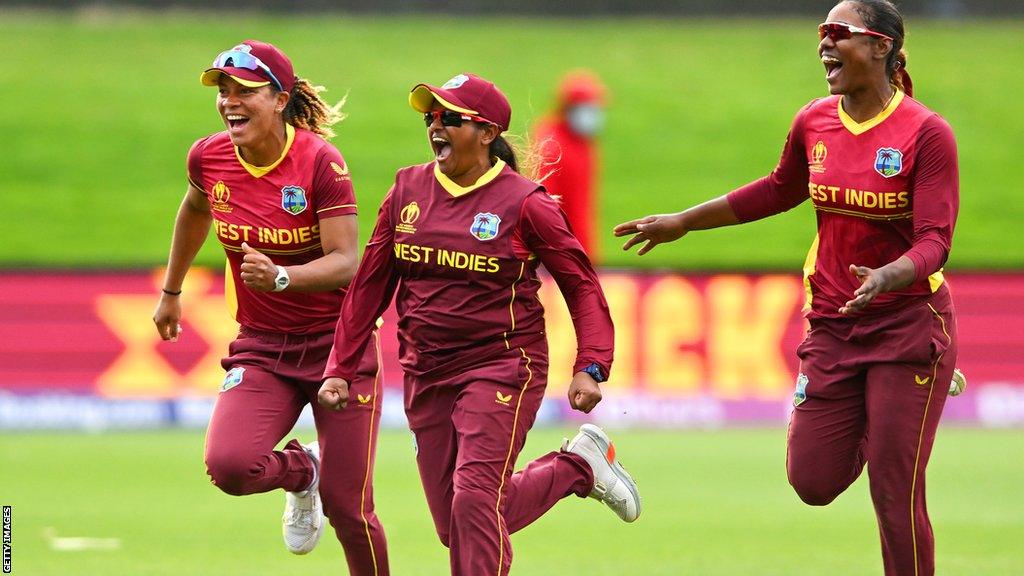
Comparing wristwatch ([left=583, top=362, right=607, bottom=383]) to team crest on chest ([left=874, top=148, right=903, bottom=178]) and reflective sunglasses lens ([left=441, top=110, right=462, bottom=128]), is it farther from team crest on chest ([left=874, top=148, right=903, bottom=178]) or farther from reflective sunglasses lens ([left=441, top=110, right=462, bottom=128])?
team crest on chest ([left=874, top=148, right=903, bottom=178])

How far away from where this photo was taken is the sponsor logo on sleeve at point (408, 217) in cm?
682

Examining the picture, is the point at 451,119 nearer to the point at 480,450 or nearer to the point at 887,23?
the point at 480,450

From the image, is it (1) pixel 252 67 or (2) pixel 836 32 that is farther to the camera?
(1) pixel 252 67

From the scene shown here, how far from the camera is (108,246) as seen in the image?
2200cm

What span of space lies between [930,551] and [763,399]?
325 inches

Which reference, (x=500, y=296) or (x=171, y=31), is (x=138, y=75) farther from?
(x=500, y=296)

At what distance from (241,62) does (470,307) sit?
1.46 metres

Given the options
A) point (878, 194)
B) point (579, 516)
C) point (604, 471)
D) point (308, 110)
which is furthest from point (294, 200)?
point (579, 516)

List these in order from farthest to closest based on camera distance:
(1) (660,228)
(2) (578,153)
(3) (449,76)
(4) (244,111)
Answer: (3) (449,76), (2) (578,153), (1) (660,228), (4) (244,111)

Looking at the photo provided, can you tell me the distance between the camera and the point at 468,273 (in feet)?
22.2

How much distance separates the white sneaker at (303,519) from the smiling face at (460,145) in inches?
65.0

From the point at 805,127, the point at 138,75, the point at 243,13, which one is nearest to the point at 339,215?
the point at 805,127

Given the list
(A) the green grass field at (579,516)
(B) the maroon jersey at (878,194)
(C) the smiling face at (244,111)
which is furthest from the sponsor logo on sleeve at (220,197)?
(B) the maroon jersey at (878,194)

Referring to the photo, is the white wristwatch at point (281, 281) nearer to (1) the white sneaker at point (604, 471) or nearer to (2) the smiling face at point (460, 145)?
(2) the smiling face at point (460, 145)
